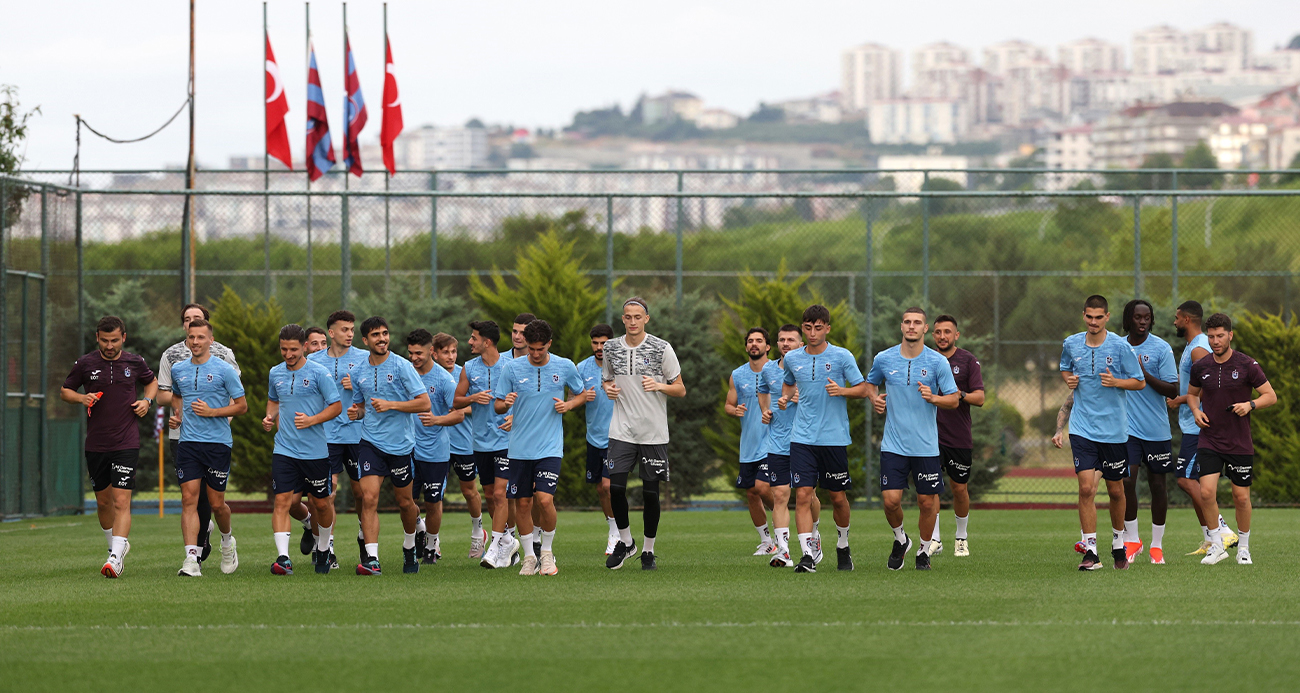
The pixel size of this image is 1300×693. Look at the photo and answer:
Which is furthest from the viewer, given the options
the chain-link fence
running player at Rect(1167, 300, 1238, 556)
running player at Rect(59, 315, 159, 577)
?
the chain-link fence

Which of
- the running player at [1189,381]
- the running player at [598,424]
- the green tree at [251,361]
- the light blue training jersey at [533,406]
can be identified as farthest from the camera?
the green tree at [251,361]

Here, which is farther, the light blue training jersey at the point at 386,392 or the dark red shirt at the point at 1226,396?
the dark red shirt at the point at 1226,396

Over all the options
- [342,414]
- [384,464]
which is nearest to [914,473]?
[384,464]

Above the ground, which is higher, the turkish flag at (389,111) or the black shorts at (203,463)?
the turkish flag at (389,111)

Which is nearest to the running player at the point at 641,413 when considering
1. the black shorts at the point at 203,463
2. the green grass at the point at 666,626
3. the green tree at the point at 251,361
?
the green grass at the point at 666,626

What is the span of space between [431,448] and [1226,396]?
665 cm

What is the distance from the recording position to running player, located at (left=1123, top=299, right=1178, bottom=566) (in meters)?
11.3

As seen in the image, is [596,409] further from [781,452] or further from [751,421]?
[781,452]

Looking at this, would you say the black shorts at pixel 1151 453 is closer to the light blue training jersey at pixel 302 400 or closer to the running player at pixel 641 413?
the running player at pixel 641 413

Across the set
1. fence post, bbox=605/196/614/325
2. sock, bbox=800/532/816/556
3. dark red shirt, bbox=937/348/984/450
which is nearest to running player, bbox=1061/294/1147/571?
dark red shirt, bbox=937/348/984/450

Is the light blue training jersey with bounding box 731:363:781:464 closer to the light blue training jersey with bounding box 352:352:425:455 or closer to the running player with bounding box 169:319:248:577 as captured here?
the light blue training jersey with bounding box 352:352:425:455

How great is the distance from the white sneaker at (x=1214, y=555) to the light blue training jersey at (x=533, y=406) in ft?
17.5

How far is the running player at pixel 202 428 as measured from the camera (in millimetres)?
11000

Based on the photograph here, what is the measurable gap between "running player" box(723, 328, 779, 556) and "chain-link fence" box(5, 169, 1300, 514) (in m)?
4.99
